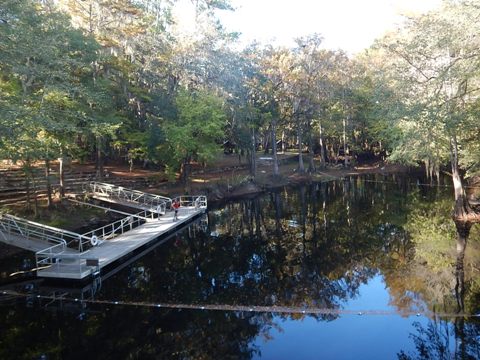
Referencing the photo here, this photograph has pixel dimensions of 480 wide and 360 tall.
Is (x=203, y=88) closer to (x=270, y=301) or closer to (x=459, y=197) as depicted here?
(x=459, y=197)

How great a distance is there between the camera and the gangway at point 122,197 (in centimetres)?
2703

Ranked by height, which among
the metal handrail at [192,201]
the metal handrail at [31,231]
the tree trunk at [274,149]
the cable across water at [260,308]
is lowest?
the cable across water at [260,308]

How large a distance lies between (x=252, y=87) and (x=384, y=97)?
1737 centimetres

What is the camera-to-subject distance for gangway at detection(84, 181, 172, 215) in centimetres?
2703

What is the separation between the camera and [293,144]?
7244 cm

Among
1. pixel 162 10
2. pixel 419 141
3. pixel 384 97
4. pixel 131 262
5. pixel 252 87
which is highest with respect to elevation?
pixel 162 10

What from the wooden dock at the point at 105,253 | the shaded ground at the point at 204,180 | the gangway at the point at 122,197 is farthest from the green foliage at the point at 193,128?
the wooden dock at the point at 105,253

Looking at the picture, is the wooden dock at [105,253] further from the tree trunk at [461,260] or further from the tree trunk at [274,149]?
the tree trunk at [274,149]

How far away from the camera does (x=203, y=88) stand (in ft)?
121

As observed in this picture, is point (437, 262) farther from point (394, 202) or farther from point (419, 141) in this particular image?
point (394, 202)

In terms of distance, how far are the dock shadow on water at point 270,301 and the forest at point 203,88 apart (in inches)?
256

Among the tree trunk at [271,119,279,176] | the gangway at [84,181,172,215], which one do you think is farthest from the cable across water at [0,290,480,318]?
the tree trunk at [271,119,279,176]

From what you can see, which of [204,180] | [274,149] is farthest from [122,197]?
[274,149]

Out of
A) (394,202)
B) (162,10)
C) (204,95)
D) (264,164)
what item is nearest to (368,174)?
(264,164)
